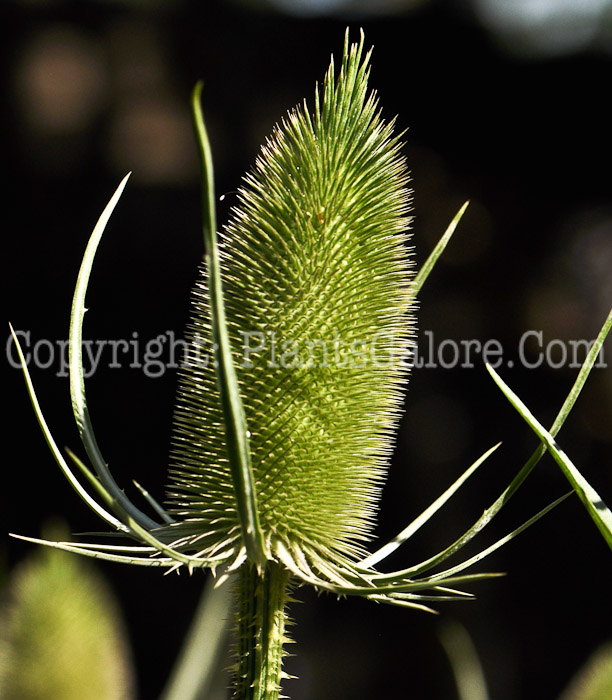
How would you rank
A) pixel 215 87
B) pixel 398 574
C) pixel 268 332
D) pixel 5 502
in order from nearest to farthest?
pixel 398 574
pixel 268 332
pixel 5 502
pixel 215 87

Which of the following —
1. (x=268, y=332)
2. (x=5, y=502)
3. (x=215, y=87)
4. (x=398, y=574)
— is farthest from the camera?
(x=215, y=87)

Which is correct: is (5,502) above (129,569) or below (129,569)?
above

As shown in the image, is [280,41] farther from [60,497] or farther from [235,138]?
[60,497]

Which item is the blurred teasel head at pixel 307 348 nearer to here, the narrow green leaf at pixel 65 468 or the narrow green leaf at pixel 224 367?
the narrow green leaf at pixel 65 468

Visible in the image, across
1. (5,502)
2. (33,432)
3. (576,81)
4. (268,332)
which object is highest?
(576,81)

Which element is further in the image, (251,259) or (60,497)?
(60,497)

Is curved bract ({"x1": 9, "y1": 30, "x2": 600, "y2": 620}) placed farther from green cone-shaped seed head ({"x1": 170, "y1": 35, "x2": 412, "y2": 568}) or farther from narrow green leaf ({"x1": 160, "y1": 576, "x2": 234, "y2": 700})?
narrow green leaf ({"x1": 160, "y1": 576, "x2": 234, "y2": 700})

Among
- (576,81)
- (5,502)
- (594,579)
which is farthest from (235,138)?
(594,579)
